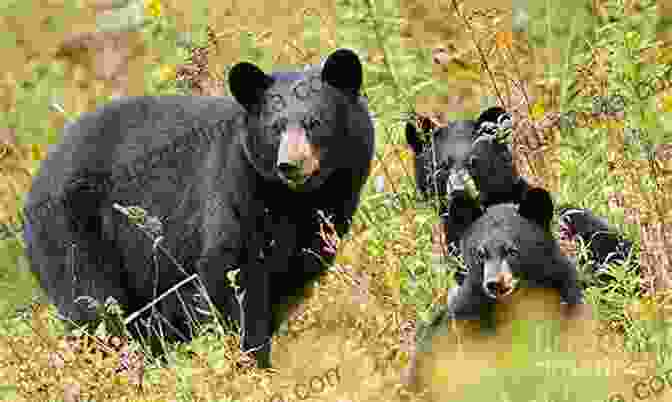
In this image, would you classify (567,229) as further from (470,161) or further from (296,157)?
(296,157)

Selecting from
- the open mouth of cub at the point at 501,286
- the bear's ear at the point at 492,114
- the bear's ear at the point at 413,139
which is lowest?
the bear's ear at the point at 413,139

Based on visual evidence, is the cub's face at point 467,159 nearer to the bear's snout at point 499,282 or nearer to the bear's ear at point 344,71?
the bear's ear at point 344,71

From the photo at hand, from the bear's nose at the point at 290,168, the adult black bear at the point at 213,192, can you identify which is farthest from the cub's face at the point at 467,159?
the bear's nose at the point at 290,168

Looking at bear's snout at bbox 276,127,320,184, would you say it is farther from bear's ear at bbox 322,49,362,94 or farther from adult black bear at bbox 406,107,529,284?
adult black bear at bbox 406,107,529,284

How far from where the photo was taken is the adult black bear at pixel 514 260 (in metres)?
5.07

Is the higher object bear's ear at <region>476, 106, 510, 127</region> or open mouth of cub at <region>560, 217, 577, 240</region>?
bear's ear at <region>476, 106, 510, 127</region>

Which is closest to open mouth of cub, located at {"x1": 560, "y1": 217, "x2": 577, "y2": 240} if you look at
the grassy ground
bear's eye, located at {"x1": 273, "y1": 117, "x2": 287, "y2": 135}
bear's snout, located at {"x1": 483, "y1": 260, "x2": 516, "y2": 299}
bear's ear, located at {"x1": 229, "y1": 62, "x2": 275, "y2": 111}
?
the grassy ground

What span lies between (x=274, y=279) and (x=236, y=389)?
126cm

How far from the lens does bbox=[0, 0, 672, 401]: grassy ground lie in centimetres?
491

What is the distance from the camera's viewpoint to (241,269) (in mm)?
5828

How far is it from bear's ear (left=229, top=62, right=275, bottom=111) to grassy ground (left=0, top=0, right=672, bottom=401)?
62cm

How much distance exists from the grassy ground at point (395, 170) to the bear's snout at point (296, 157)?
38cm

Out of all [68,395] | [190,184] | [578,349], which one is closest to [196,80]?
[190,184]

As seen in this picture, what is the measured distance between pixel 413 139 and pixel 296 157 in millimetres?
1486
